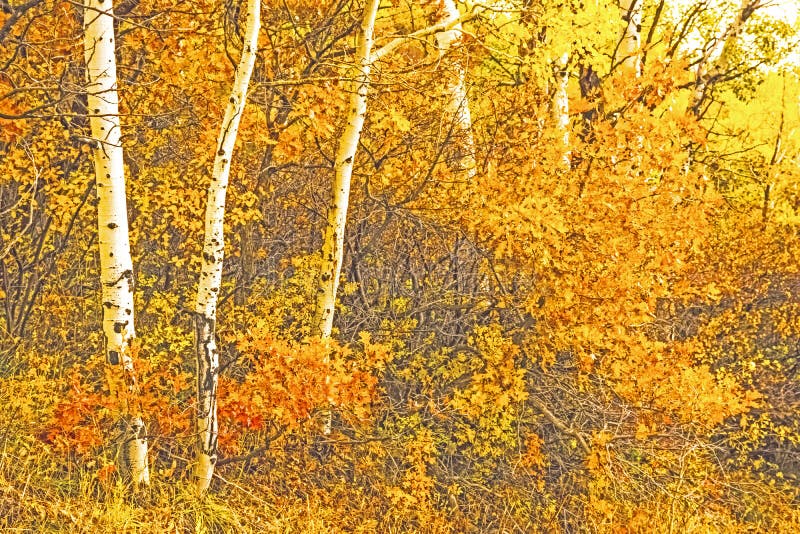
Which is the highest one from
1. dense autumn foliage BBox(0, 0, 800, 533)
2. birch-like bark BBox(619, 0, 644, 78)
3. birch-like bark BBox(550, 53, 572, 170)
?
birch-like bark BBox(619, 0, 644, 78)

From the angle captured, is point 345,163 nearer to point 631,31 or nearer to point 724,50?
point 631,31

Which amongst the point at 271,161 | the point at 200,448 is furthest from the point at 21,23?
the point at 200,448

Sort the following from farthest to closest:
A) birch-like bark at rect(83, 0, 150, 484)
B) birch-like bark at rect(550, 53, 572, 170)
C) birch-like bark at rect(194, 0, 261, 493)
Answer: birch-like bark at rect(550, 53, 572, 170)
birch-like bark at rect(194, 0, 261, 493)
birch-like bark at rect(83, 0, 150, 484)

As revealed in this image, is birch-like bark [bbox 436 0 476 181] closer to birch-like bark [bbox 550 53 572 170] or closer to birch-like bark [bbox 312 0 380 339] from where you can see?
birch-like bark [bbox 550 53 572 170]

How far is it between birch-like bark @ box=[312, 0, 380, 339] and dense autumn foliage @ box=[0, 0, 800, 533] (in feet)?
0.75

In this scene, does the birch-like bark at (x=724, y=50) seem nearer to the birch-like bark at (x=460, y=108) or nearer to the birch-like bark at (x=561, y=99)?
the birch-like bark at (x=561, y=99)

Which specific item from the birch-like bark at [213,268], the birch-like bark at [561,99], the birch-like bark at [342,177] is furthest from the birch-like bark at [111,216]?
the birch-like bark at [561,99]

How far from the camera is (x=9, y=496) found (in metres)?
5.02

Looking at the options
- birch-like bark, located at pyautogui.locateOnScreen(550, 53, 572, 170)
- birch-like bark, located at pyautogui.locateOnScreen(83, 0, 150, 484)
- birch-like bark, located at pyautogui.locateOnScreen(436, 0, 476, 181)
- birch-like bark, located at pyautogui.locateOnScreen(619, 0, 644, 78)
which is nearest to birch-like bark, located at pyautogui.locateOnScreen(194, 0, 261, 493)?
birch-like bark, located at pyautogui.locateOnScreen(83, 0, 150, 484)

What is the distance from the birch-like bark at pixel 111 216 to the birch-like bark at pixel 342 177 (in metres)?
2.31

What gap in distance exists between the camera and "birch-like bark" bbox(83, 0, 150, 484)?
5.29 meters

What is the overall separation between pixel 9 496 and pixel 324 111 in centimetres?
560

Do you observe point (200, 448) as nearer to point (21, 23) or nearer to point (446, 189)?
point (446, 189)

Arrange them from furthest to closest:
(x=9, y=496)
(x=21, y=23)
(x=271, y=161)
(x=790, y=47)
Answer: (x=790, y=47), (x=271, y=161), (x=21, y=23), (x=9, y=496)
